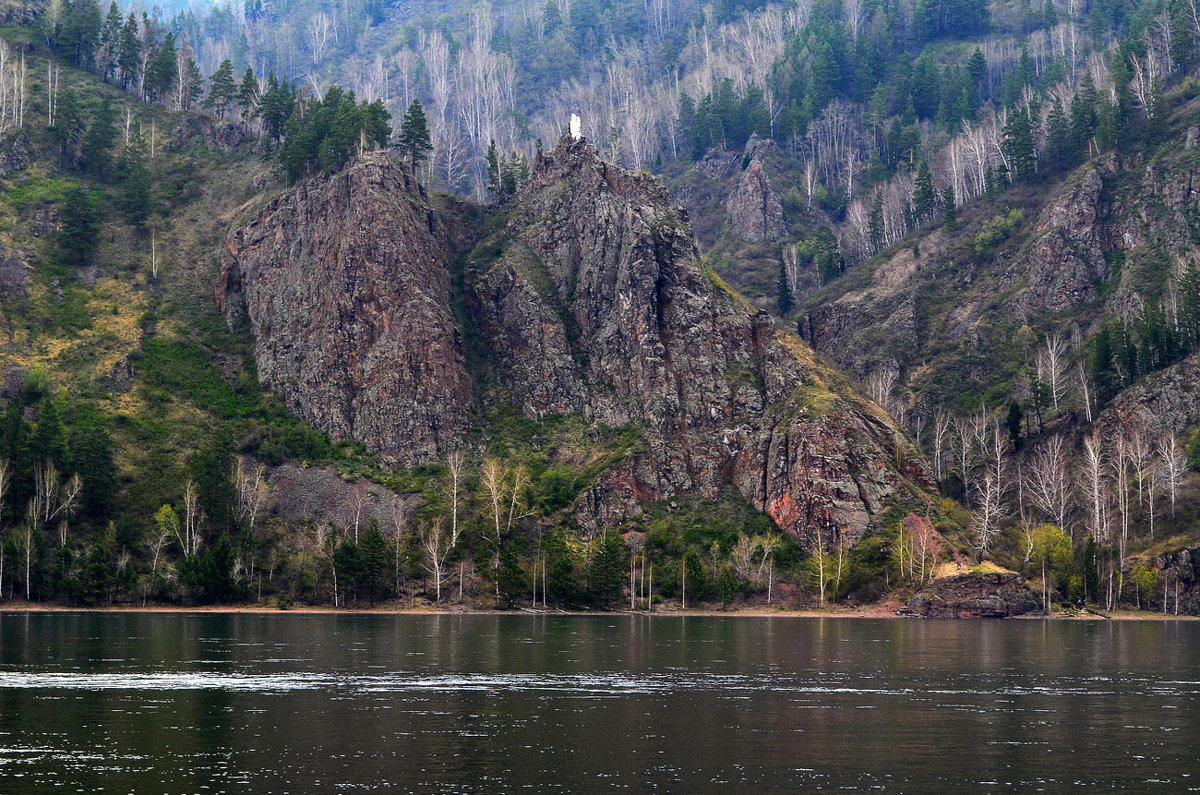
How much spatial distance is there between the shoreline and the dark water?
36.9 meters

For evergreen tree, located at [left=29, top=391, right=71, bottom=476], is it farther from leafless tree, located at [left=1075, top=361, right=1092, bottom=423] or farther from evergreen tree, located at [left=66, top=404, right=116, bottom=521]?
leafless tree, located at [left=1075, top=361, right=1092, bottom=423]

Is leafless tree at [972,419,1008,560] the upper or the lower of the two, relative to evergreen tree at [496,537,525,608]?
upper

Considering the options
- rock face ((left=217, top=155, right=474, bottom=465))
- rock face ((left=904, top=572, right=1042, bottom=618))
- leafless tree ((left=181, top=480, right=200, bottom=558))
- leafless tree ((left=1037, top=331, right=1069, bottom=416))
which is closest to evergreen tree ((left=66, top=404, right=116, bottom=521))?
leafless tree ((left=181, top=480, right=200, bottom=558))

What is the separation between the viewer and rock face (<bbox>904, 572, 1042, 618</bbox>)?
6073 inches

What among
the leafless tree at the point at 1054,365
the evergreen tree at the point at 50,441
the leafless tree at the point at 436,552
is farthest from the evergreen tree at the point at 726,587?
the evergreen tree at the point at 50,441

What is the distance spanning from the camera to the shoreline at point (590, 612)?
485ft

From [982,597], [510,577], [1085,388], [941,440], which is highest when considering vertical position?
[1085,388]

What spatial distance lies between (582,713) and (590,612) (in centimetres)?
9797

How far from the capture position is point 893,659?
9412 centimetres

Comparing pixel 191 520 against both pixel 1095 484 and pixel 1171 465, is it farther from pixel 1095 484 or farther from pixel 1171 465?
pixel 1171 465

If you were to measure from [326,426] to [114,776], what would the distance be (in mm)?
147124

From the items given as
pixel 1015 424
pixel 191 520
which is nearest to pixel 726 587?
pixel 1015 424

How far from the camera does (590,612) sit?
159000 mm

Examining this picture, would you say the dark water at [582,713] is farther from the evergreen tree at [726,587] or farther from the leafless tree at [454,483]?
the leafless tree at [454,483]
